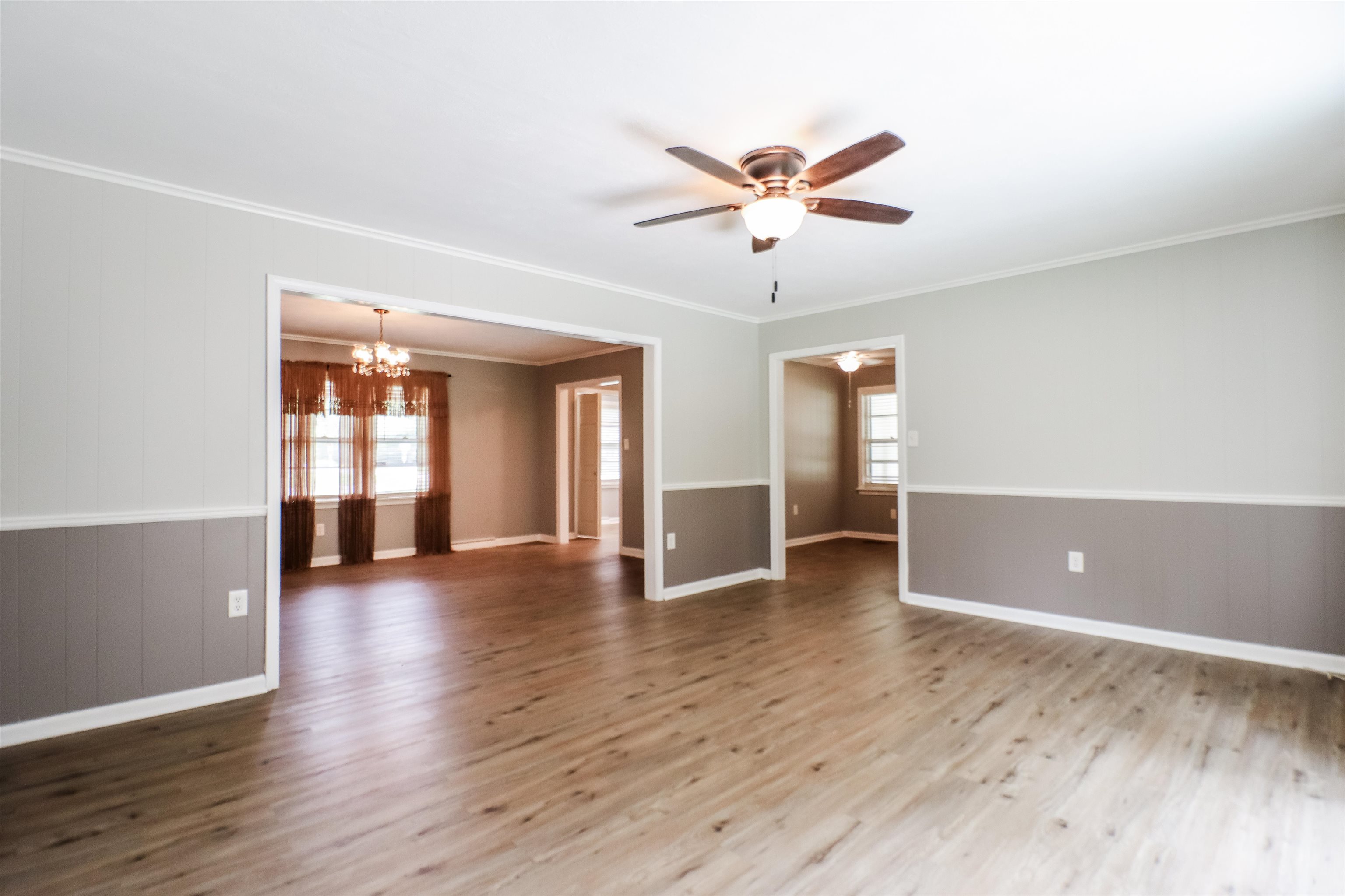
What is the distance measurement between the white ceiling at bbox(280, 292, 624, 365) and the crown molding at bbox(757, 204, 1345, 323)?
2448mm

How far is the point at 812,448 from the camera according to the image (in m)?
8.71

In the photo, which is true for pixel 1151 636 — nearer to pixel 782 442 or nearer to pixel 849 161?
pixel 782 442

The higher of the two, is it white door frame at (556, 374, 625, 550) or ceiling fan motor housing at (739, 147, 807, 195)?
ceiling fan motor housing at (739, 147, 807, 195)

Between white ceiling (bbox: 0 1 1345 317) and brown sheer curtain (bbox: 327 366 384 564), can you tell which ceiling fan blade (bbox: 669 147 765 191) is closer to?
white ceiling (bbox: 0 1 1345 317)

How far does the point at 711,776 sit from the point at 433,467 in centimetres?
631

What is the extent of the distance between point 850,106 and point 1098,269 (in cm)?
279

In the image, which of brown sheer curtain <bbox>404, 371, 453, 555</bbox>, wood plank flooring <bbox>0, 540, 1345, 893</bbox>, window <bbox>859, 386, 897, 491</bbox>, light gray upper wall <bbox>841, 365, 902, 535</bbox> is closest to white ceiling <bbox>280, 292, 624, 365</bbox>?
brown sheer curtain <bbox>404, 371, 453, 555</bbox>

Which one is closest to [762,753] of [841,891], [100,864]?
[841,891]

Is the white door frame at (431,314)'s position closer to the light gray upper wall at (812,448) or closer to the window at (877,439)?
the light gray upper wall at (812,448)

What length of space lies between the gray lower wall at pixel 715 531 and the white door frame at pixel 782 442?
96 mm

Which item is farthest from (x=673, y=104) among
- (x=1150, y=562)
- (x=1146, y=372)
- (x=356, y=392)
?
(x=356, y=392)

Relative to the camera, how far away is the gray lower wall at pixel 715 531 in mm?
5488

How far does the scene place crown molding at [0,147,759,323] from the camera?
2809 millimetres

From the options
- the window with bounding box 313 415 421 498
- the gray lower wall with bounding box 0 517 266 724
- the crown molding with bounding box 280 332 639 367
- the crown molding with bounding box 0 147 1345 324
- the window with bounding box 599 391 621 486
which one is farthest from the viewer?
the window with bounding box 599 391 621 486
